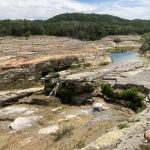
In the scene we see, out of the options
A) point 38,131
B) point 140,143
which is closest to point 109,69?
point 38,131

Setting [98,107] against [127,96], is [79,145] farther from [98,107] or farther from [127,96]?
[127,96]

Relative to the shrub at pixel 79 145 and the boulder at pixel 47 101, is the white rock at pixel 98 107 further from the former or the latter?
the shrub at pixel 79 145

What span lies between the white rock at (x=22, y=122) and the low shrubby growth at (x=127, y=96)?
4.87 meters

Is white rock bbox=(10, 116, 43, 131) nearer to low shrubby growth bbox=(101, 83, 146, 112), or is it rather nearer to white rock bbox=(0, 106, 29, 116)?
white rock bbox=(0, 106, 29, 116)

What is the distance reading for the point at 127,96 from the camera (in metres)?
21.8

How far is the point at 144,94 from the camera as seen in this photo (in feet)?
73.1

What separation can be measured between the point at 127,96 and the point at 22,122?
21.2 ft

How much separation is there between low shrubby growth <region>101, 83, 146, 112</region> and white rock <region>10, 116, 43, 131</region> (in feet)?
16.0

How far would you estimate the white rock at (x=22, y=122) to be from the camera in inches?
766

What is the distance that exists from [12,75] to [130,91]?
11852mm

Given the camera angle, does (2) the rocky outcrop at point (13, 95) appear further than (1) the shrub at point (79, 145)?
Yes

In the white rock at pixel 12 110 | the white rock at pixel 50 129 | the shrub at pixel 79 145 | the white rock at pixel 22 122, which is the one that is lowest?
the white rock at pixel 12 110

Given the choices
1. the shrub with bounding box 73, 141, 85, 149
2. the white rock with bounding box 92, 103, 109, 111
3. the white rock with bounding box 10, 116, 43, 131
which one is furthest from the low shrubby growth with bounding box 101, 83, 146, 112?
the shrub with bounding box 73, 141, 85, 149

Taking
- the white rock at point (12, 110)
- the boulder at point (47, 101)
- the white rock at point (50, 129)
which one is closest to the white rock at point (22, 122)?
the white rock at point (50, 129)
